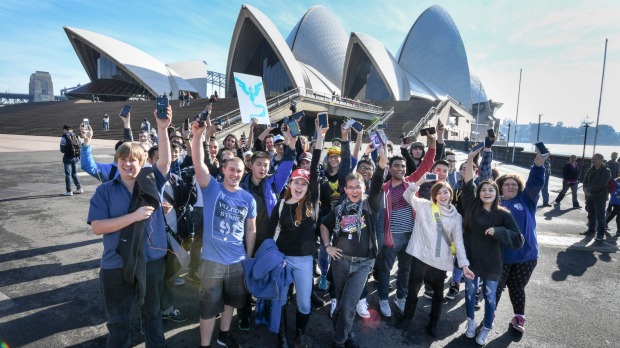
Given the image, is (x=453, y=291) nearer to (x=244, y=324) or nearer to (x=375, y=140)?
(x=375, y=140)

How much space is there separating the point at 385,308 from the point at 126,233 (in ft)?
9.45

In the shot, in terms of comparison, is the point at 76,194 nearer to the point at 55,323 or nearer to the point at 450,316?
the point at 55,323

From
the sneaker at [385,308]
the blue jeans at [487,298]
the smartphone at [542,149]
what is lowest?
the sneaker at [385,308]

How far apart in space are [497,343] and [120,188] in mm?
3848

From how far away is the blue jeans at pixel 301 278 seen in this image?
288 centimetres

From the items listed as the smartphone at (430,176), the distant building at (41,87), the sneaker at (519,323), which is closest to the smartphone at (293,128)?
the smartphone at (430,176)

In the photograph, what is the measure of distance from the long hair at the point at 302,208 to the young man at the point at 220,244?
0.44 meters

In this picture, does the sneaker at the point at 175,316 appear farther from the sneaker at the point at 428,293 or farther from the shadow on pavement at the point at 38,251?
the sneaker at the point at 428,293

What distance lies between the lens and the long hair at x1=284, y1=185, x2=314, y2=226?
9.50 feet

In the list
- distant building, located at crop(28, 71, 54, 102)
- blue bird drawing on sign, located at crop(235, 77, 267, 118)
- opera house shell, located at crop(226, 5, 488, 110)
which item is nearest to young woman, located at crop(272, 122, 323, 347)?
blue bird drawing on sign, located at crop(235, 77, 267, 118)

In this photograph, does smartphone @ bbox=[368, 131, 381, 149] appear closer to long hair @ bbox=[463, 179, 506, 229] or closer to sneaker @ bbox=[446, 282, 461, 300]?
long hair @ bbox=[463, 179, 506, 229]

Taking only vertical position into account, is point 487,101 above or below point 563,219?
above

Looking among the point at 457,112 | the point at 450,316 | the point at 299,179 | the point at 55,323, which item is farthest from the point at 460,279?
the point at 457,112

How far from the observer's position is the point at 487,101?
81.2 metres
